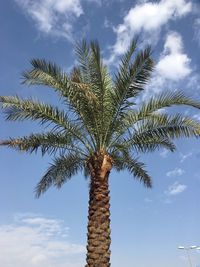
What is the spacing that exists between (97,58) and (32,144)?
3.83 m

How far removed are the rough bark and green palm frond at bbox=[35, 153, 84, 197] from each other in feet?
4.59

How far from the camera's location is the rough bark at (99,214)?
1476 centimetres

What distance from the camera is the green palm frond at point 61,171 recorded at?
1756 cm

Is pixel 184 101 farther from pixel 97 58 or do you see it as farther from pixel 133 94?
pixel 97 58

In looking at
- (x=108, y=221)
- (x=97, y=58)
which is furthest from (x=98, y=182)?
(x=97, y=58)

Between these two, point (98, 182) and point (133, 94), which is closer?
point (98, 182)

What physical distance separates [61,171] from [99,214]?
373 centimetres

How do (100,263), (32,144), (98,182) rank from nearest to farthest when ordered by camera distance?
(100,263) → (98,182) → (32,144)

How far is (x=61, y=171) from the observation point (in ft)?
60.5

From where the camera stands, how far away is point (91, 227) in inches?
594

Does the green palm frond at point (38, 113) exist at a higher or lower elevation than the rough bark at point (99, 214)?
higher

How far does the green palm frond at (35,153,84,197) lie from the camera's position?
17.6 meters

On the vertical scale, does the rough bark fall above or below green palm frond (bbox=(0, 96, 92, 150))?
below

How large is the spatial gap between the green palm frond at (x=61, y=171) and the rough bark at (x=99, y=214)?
1.40m
